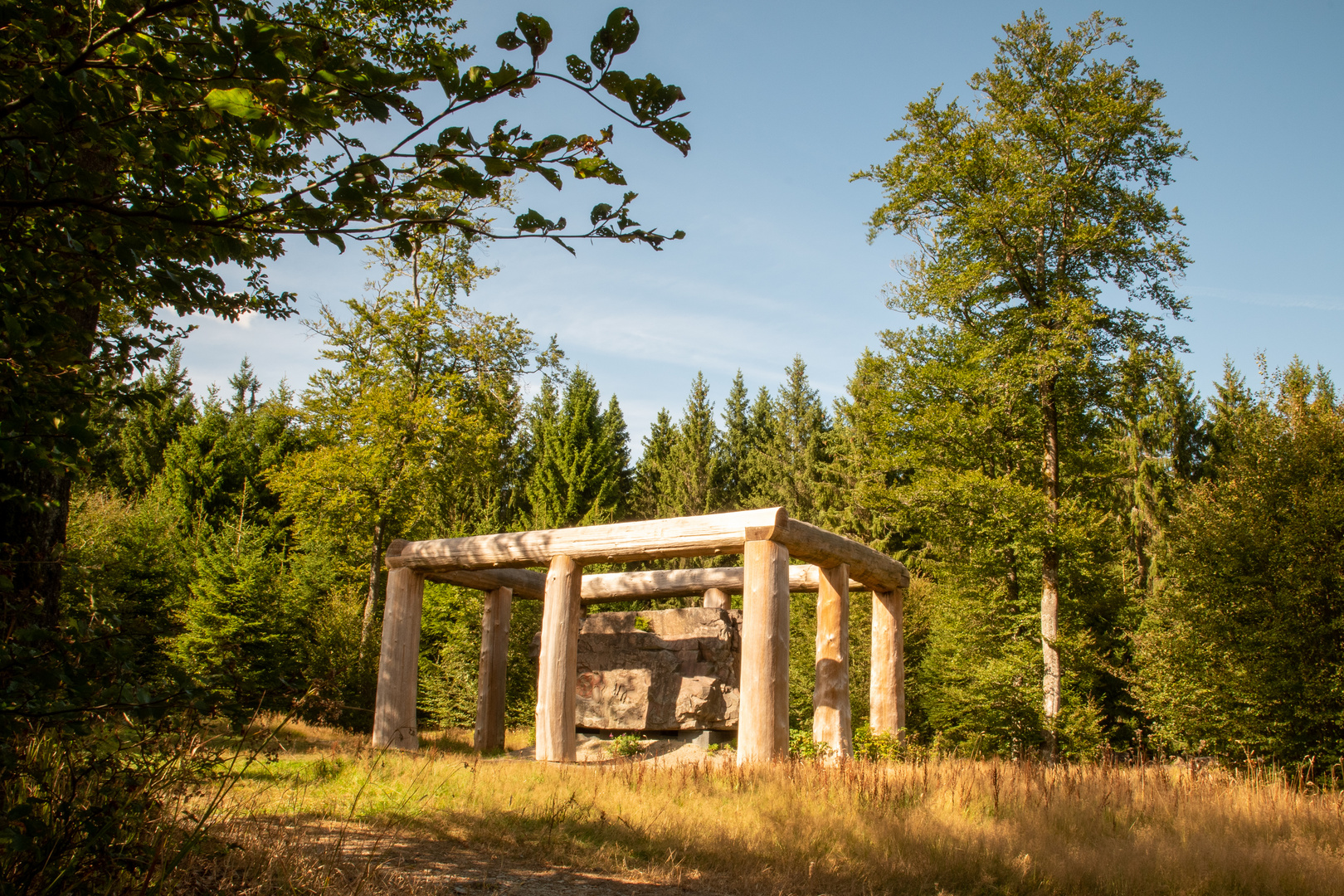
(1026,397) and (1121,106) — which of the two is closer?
(1121,106)

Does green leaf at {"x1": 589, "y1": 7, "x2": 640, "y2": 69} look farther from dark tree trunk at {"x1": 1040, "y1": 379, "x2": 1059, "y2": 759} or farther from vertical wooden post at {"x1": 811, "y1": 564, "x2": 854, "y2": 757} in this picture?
dark tree trunk at {"x1": 1040, "y1": 379, "x2": 1059, "y2": 759}

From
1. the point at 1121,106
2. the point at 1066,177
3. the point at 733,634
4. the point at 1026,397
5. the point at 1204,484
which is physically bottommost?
the point at 733,634

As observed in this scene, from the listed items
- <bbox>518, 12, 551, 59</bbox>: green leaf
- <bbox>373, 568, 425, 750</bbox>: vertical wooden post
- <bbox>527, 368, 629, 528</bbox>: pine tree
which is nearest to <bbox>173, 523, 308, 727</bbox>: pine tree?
<bbox>373, 568, 425, 750</bbox>: vertical wooden post

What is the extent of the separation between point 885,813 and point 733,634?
7810mm

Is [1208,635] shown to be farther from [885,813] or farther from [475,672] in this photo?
[475,672]

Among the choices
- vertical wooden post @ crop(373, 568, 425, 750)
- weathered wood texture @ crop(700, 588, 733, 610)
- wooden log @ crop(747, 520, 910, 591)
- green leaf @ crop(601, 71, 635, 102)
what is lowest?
vertical wooden post @ crop(373, 568, 425, 750)

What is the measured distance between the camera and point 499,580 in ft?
46.3

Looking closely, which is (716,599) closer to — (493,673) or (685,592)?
(685,592)

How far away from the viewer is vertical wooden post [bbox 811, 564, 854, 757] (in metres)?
10.1

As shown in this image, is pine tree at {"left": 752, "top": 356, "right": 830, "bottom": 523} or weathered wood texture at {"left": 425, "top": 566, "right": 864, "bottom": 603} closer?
weathered wood texture at {"left": 425, "top": 566, "right": 864, "bottom": 603}

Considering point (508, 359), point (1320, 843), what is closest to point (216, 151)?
point (1320, 843)

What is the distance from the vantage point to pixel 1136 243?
17.0 m

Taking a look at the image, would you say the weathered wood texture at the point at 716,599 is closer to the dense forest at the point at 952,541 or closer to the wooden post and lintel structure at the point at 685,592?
the wooden post and lintel structure at the point at 685,592

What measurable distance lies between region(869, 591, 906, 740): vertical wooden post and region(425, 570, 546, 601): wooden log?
5.13m
